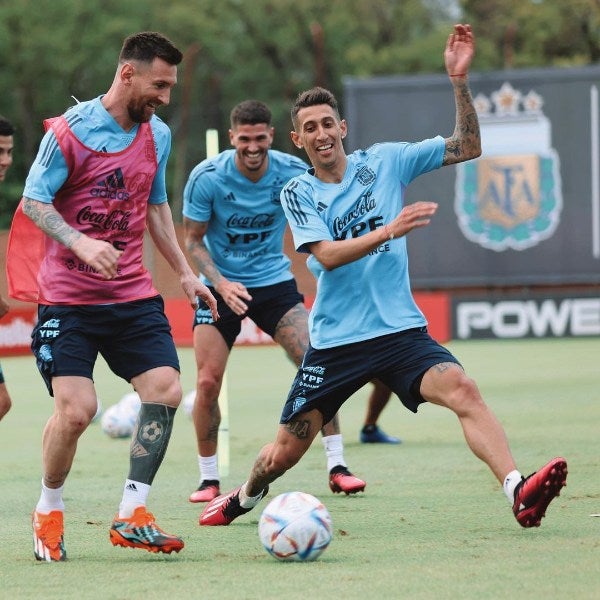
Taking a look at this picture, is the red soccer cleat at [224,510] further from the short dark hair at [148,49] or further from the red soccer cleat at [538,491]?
the short dark hair at [148,49]

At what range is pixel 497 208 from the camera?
23.3 meters

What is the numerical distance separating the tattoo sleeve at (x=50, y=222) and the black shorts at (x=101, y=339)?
46 cm

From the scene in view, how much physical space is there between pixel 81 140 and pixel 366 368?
1.72 m

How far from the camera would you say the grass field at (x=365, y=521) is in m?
5.76

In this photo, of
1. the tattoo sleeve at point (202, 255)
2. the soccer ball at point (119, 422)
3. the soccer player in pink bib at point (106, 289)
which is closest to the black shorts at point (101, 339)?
the soccer player in pink bib at point (106, 289)

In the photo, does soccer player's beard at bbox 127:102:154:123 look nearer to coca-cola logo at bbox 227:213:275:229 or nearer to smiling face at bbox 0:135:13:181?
smiling face at bbox 0:135:13:181

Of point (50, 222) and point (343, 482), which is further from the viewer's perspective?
point (343, 482)

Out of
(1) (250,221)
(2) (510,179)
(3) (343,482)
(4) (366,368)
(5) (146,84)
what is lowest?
(3) (343,482)

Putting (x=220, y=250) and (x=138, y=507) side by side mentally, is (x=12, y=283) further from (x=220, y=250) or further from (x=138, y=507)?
(x=220, y=250)

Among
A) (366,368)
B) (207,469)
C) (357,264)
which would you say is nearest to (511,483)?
(366,368)

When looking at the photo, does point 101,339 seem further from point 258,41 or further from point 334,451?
point 258,41

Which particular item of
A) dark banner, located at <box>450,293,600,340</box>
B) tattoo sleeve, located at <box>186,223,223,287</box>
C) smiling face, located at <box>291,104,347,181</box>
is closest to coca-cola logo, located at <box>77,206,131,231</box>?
smiling face, located at <box>291,104,347,181</box>

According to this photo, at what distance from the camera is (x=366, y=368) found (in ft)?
22.8

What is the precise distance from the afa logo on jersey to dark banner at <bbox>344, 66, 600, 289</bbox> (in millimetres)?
16
